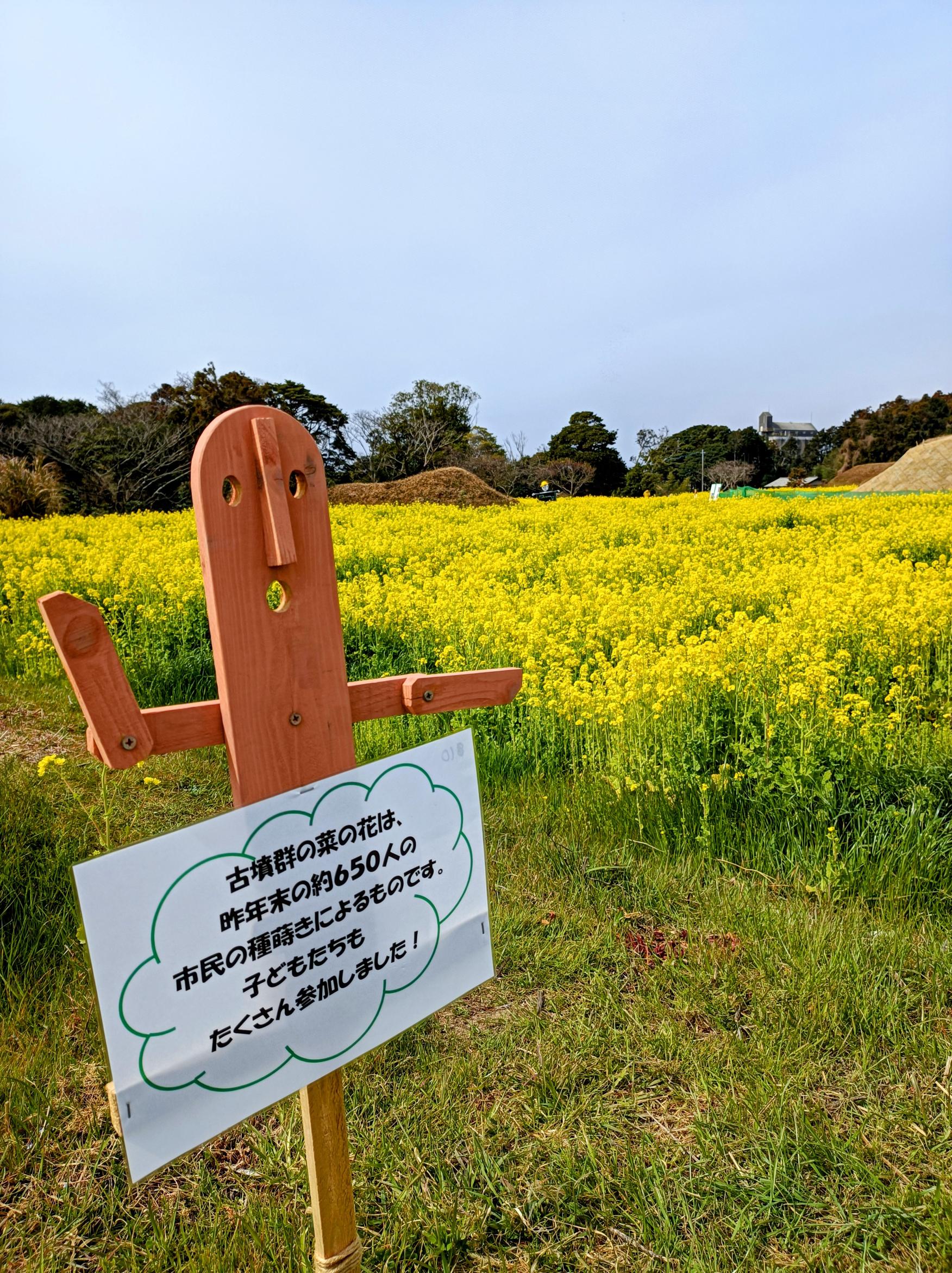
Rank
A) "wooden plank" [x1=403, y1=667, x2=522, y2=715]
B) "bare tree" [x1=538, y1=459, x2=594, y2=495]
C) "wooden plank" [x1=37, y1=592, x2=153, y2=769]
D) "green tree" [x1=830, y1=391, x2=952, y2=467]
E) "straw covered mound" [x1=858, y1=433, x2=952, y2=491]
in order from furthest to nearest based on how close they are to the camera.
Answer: "green tree" [x1=830, y1=391, x2=952, y2=467] → "bare tree" [x1=538, y1=459, x2=594, y2=495] → "straw covered mound" [x1=858, y1=433, x2=952, y2=491] → "wooden plank" [x1=403, y1=667, x2=522, y2=715] → "wooden plank" [x1=37, y1=592, x2=153, y2=769]

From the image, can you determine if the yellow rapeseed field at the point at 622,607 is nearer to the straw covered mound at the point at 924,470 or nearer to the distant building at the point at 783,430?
the straw covered mound at the point at 924,470

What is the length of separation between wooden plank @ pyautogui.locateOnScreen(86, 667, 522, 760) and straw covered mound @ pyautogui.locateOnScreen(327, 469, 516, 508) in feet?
67.3

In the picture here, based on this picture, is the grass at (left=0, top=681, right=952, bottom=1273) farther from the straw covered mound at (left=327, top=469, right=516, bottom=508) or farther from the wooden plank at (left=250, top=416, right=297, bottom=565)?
the straw covered mound at (left=327, top=469, right=516, bottom=508)

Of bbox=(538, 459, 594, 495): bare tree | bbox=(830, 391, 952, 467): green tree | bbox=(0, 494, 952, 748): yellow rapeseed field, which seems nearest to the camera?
bbox=(0, 494, 952, 748): yellow rapeseed field

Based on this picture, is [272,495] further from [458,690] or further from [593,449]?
[593,449]

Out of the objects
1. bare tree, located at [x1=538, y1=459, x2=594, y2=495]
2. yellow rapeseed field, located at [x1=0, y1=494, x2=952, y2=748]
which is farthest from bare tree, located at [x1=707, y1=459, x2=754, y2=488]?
yellow rapeseed field, located at [x1=0, y1=494, x2=952, y2=748]

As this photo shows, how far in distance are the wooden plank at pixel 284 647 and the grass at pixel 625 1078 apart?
534 millimetres

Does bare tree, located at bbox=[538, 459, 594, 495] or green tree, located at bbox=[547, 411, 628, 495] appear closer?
bare tree, located at bbox=[538, 459, 594, 495]

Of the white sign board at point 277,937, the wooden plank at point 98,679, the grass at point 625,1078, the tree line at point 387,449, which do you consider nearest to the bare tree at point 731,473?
the tree line at point 387,449

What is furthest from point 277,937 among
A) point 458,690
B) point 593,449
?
point 593,449

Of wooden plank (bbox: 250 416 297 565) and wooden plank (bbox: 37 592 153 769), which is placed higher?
wooden plank (bbox: 250 416 297 565)

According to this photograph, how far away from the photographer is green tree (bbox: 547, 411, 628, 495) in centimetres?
5972

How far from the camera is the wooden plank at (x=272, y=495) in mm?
1229

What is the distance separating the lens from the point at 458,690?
1.65 m
